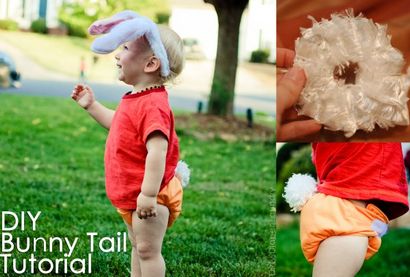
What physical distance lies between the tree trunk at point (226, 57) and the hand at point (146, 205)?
1.47 m

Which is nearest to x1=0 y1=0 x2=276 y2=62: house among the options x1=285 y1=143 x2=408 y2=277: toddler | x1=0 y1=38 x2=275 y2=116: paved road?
x1=0 y1=38 x2=275 y2=116: paved road

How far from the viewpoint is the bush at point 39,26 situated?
437cm

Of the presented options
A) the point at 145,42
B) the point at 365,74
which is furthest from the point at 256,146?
the point at 145,42

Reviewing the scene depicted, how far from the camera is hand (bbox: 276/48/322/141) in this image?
3.68 metres

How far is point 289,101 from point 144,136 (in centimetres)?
82

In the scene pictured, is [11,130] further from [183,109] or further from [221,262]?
[221,262]

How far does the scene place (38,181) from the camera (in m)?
4.36

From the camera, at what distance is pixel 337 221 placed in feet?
11.1

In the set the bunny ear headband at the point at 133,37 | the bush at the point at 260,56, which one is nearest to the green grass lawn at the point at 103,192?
the bush at the point at 260,56

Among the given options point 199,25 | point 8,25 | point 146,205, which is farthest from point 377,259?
point 8,25

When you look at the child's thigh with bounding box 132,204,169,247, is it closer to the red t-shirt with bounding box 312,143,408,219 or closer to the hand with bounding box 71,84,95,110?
the hand with bounding box 71,84,95,110

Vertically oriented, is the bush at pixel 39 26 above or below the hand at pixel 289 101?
above

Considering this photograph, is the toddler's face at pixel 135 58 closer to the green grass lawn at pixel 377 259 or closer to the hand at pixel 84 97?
the hand at pixel 84 97

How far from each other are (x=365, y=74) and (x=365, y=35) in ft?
0.61
